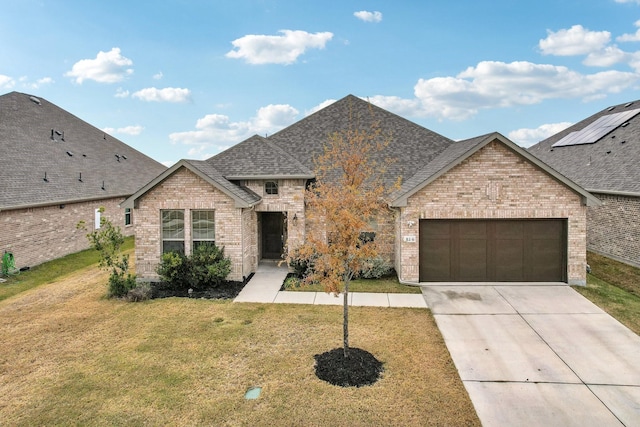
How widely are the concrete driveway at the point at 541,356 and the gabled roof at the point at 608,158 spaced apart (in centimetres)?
789

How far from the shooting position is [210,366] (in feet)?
26.9

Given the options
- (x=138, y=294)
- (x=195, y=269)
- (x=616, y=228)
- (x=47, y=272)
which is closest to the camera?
(x=138, y=294)

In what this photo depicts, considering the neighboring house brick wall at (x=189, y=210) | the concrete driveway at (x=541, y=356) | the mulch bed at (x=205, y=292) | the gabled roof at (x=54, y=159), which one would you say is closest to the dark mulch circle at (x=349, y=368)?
the concrete driveway at (x=541, y=356)

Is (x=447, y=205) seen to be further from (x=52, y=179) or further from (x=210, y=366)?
(x=52, y=179)

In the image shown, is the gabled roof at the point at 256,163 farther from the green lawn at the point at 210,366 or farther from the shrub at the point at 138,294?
the green lawn at the point at 210,366

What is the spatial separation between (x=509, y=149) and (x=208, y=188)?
10.7 metres

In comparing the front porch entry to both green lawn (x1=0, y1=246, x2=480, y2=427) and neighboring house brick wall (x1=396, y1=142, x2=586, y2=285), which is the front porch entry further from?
neighboring house brick wall (x1=396, y1=142, x2=586, y2=285)

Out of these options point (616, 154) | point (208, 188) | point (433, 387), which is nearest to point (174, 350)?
point (433, 387)

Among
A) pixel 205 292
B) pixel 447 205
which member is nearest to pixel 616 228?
pixel 447 205

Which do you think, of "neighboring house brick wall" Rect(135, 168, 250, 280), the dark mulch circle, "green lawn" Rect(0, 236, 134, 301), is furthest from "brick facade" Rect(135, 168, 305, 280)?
the dark mulch circle

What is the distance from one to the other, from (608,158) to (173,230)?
21222mm

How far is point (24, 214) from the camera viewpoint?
17172 millimetres

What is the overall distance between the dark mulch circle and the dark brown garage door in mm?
6650

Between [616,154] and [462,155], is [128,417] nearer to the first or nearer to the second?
[462,155]
